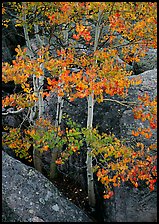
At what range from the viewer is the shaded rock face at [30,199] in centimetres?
991

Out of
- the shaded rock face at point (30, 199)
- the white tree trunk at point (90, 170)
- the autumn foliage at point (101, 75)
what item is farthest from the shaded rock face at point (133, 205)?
the shaded rock face at point (30, 199)

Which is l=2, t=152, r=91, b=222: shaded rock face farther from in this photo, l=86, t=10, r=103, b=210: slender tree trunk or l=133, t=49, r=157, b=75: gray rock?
l=133, t=49, r=157, b=75: gray rock

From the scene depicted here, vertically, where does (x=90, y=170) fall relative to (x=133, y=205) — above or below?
above

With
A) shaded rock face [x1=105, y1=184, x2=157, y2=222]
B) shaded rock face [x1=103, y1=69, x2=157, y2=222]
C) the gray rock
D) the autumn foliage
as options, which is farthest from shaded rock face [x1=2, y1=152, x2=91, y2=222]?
the gray rock

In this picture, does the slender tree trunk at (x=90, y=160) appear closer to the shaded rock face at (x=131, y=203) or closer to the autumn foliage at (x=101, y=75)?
the autumn foliage at (x=101, y=75)

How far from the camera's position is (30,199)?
10227 mm

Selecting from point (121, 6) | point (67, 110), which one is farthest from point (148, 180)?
point (121, 6)

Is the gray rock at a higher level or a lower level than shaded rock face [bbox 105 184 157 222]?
higher


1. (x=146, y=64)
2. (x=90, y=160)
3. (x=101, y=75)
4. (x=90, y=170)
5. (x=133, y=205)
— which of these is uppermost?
(x=146, y=64)

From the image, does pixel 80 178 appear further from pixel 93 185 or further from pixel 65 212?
pixel 65 212

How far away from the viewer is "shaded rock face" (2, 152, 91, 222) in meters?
9.91

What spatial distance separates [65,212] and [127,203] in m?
2.22

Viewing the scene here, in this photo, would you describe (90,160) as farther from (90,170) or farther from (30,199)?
(30,199)

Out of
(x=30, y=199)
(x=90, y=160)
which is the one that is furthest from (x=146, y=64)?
(x=30, y=199)
